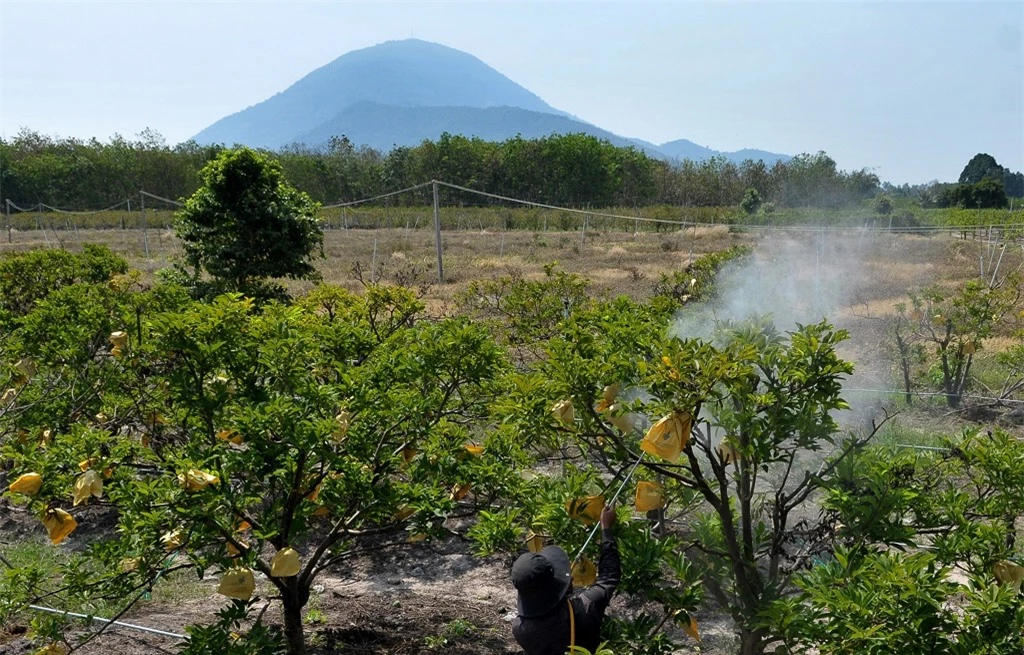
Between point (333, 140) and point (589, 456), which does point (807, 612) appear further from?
point (333, 140)

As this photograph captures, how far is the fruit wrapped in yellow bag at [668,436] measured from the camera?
7.38 ft

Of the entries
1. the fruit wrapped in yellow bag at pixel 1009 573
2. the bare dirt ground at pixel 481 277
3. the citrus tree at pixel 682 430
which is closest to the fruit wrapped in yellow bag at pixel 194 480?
the citrus tree at pixel 682 430

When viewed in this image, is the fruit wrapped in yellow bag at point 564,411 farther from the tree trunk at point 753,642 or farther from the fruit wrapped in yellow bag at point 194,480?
the fruit wrapped in yellow bag at point 194,480

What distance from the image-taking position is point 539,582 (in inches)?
95.3

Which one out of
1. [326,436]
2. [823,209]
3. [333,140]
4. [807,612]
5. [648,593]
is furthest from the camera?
[333,140]

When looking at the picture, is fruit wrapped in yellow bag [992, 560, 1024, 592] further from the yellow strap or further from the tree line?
the tree line

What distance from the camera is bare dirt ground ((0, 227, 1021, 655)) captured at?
161 inches

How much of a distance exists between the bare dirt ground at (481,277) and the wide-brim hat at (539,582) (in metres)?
1.60

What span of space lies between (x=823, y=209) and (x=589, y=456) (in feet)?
88.5

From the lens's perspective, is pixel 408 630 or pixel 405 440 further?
pixel 408 630

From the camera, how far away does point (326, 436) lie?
2.76 meters

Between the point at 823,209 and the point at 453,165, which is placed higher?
the point at 453,165

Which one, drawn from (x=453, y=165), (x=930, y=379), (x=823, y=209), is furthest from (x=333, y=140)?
(x=930, y=379)

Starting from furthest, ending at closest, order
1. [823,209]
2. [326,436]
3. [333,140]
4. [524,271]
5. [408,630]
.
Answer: [333,140] < [823,209] < [524,271] < [408,630] < [326,436]
